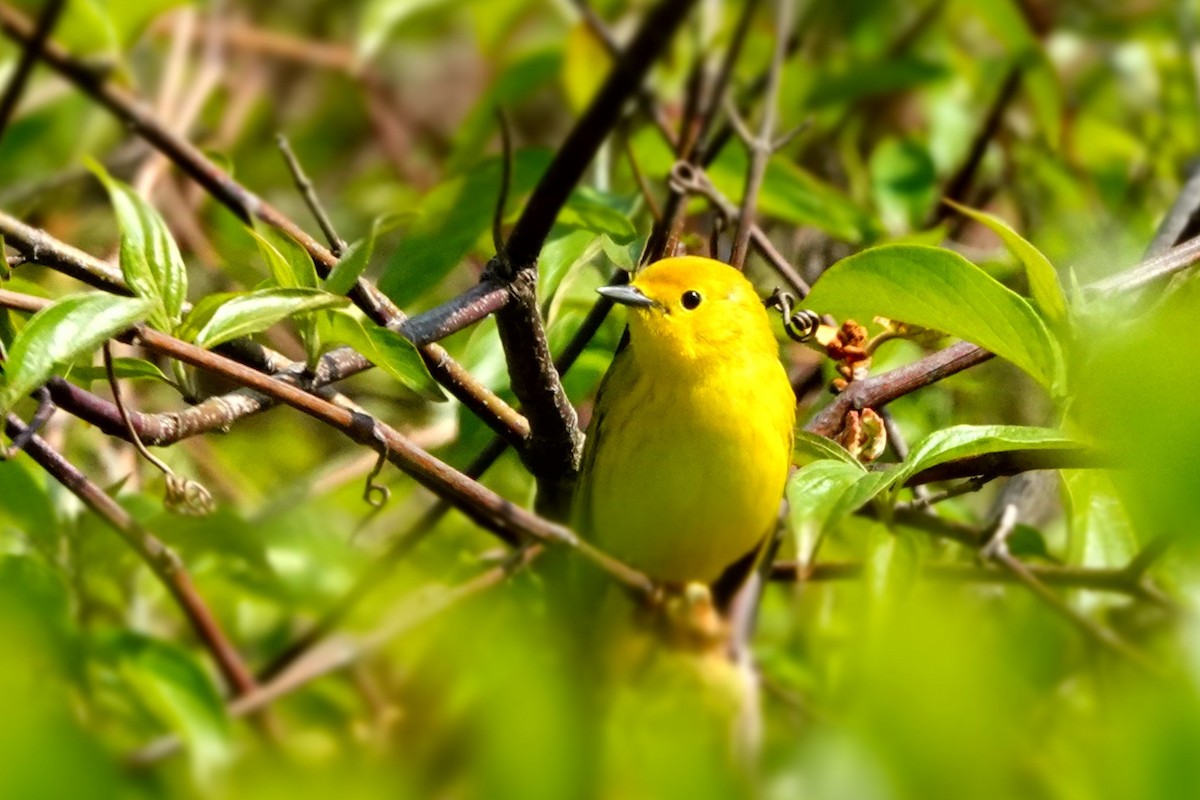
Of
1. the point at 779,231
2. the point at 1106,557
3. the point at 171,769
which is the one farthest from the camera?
the point at 779,231

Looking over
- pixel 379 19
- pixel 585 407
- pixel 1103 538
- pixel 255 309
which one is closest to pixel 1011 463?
pixel 1103 538

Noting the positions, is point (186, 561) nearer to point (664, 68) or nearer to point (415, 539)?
point (415, 539)

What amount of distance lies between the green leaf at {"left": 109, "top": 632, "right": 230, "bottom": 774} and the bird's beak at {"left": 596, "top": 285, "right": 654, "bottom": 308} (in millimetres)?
611

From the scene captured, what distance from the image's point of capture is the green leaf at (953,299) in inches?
45.1

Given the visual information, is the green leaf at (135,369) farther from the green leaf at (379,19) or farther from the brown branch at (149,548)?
the green leaf at (379,19)

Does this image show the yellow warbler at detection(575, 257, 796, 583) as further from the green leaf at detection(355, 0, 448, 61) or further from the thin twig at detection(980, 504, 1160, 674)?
the green leaf at detection(355, 0, 448, 61)

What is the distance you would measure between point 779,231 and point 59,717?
1.92 meters

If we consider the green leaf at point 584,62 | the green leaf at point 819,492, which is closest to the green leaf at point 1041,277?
the green leaf at point 819,492

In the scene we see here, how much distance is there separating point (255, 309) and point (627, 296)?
68 centimetres

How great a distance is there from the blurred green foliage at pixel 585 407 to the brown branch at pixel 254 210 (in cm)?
7

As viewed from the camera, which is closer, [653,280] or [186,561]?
[186,561]

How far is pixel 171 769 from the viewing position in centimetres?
112

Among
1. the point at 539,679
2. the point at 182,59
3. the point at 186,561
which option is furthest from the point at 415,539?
the point at 182,59

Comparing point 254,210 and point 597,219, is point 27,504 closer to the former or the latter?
point 254,210
